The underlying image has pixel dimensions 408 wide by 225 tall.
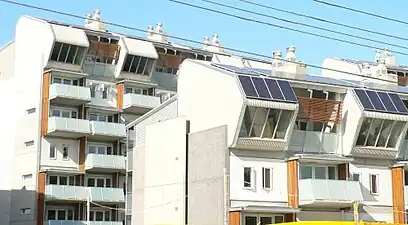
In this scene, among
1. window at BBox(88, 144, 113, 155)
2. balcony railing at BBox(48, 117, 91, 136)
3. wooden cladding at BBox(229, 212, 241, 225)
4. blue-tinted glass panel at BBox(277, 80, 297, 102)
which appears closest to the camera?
wooden cladding at BBox(229, 212, 241, 225)

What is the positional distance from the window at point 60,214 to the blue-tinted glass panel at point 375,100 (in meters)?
26.0

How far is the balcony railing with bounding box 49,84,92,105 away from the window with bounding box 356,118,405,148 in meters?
23.4

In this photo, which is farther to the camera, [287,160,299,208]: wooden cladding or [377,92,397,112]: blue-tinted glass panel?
[377,92,397,112]: blue-tinted glass panel

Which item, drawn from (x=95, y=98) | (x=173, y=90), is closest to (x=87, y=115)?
(x=95, y=98)

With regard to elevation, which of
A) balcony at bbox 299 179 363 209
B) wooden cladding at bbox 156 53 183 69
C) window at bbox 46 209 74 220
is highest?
wooden cladding at bbox 156 53 183 69

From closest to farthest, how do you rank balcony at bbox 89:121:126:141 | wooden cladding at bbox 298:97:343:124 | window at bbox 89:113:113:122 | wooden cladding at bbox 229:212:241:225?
1. wooden cladding at bbox 229:212:241:225
2. wooden cladding at bbox 298:97:343:124
3. balcony at bbox 89:121:126:141
4. window at bbox 89:113:113:122

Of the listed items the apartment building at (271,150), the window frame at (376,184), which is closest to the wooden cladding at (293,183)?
the apartment building at (271,150)

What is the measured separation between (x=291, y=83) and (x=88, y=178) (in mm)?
23253

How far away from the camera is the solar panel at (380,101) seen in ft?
153

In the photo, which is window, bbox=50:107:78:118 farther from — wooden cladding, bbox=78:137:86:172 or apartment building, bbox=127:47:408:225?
apartment building, bbox=127:47:408:225

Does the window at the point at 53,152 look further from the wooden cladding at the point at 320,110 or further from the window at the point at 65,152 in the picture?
the wooden cladding at the point at 320,110

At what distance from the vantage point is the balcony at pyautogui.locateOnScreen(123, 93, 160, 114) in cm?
6375

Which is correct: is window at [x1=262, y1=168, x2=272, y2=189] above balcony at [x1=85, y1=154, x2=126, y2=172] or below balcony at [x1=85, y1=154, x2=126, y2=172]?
below

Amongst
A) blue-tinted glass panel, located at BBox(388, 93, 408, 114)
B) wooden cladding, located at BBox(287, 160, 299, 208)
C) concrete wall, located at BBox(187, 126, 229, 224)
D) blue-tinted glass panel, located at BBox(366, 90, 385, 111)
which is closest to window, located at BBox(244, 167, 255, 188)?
concrete wall, located at BBox(187, 126, 229, 224)
